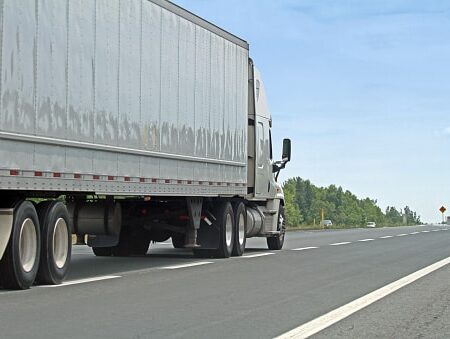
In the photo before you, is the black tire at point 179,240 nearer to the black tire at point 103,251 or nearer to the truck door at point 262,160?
the black tire at point 103,251

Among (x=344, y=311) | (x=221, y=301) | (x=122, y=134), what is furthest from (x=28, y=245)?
(x=344, y=311)

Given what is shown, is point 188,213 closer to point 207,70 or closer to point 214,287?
point 207,70

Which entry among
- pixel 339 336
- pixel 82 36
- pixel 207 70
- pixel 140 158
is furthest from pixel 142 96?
pixel 339 336

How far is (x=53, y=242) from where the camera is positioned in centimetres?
1175

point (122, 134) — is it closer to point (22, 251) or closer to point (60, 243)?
point (60, 243)

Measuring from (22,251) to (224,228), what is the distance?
286 inches

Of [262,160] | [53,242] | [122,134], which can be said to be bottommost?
[53,242]

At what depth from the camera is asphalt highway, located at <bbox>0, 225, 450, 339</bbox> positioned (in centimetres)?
800

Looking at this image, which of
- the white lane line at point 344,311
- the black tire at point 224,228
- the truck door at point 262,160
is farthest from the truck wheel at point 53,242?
the truck door at point 262,160

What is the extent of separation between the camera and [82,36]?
11.9m

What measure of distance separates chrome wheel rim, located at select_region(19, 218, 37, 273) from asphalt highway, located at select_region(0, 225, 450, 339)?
1.17 ft

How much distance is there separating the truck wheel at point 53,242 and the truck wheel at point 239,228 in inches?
275

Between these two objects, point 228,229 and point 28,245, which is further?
point 228,229

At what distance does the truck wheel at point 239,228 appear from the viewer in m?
18.7
